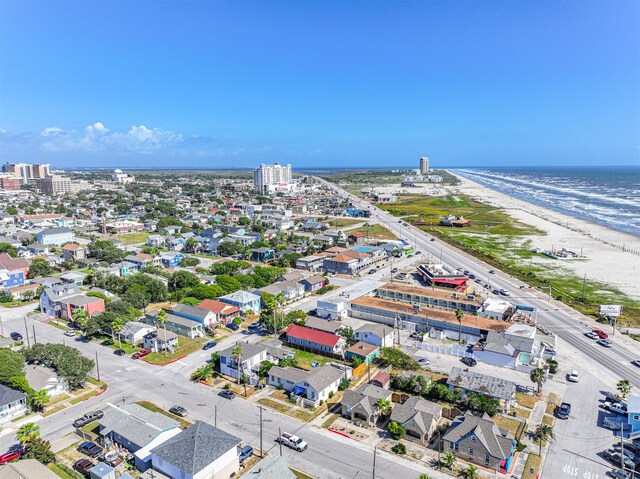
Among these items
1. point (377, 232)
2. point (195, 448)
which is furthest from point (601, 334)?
point (377, 232)

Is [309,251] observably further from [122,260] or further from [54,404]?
[54,404]

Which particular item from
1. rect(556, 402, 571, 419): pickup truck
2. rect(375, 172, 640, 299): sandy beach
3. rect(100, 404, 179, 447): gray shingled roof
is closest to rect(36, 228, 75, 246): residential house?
rect(100, 404, 179, 447): gray shingled roof

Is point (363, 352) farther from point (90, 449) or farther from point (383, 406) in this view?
point (90, 449)

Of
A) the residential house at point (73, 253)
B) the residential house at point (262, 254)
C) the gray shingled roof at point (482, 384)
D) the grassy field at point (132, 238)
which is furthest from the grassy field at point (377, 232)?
the gray shingled roof at point (482, 384)

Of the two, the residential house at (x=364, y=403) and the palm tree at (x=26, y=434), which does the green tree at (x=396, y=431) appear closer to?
the residential house at (x=364, y=403)

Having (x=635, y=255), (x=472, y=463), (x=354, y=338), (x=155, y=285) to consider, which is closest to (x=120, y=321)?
(x=155, y=285)
